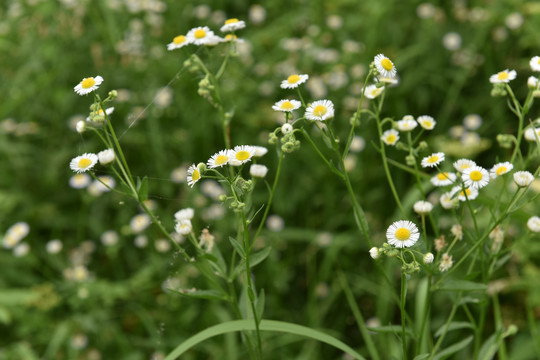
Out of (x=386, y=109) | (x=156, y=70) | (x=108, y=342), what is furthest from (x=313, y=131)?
(x=108, y=342)

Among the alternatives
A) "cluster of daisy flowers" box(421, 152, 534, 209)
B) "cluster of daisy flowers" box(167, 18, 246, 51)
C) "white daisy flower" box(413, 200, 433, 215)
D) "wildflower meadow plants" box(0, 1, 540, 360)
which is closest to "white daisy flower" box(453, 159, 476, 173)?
"cluster of daisy flowers" box(421, 152, 534, 209)

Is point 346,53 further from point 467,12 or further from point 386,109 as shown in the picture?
point 467,12

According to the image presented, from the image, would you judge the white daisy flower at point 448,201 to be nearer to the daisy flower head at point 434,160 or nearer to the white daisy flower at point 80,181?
the daisy flower head at point 434,160

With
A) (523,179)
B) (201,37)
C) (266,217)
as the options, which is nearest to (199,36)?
(201,37)

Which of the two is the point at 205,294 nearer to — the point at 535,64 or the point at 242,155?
the point at 242,155

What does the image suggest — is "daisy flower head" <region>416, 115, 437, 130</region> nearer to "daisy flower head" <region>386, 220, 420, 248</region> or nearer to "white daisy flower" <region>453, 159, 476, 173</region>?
"white daisy flower" <region>453, 159, 476, 173</region>
